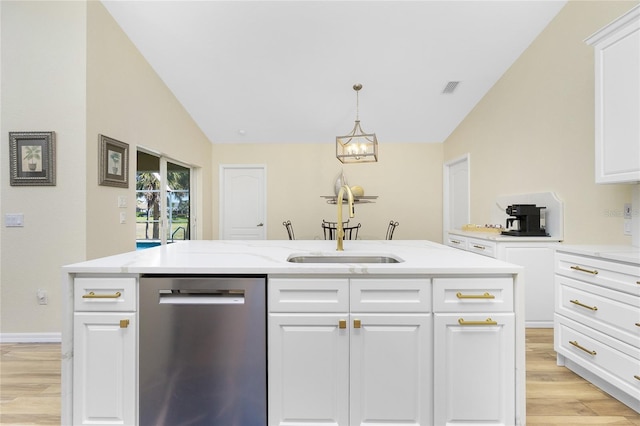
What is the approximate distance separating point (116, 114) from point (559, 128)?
14.8 ft

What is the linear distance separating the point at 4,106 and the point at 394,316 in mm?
3779

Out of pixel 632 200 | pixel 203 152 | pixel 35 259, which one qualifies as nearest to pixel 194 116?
pixel 203 152

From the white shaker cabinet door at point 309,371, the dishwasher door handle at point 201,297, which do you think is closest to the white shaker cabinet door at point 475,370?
the white shaker cabinet door at point 309,371

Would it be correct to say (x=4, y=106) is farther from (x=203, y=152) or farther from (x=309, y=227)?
(x=309, y=227)

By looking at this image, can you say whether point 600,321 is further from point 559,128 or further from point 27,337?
point 27,337

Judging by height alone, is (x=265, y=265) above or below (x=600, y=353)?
above

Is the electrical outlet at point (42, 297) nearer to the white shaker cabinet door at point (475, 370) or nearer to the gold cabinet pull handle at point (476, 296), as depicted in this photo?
the white shaker cabinet door at point (475, 370)

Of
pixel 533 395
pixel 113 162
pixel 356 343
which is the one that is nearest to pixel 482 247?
pixel 533 395

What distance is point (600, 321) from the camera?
2.01 m

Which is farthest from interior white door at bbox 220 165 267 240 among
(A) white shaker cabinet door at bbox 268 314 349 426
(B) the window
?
(A) white shaker cabinet door at bbox 268 314 349 426

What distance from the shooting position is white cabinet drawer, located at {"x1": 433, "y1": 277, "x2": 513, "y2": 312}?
4.83ft

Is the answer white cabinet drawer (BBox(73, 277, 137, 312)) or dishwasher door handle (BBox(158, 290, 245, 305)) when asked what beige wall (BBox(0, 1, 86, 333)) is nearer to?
white cabinet drawer (BBox(73, 277, 137, 312))

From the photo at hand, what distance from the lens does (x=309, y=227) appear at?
604 centimetres

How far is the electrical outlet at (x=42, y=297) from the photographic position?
9.50 feet
